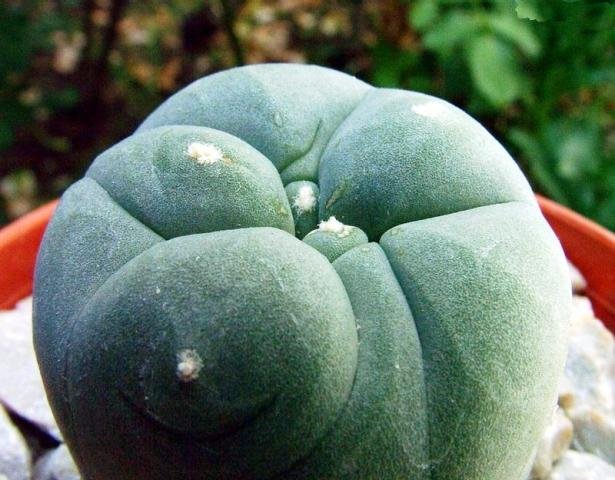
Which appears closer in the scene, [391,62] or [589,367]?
[589,367]

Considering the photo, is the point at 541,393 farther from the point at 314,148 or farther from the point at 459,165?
the point at 314,148

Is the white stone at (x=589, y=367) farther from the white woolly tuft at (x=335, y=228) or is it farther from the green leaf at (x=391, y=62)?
the green leaf at (x=391, y=62)

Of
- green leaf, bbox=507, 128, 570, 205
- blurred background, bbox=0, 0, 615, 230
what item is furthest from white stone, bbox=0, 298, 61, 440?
green leaf, bbox=507, 128, 570, 205

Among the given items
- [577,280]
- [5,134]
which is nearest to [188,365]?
[577,280]

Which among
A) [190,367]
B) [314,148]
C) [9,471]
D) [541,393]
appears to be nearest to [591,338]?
[541,393]

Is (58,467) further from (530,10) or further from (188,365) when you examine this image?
(530,10)

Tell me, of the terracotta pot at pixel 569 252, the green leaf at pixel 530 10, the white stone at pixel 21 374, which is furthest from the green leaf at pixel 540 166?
the white stone at pixel 21 374
